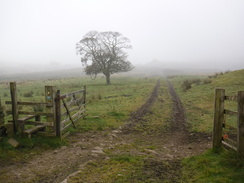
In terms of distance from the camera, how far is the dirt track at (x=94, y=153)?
17.7ft

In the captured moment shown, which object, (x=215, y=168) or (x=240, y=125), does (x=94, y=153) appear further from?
(x=240, y=125)

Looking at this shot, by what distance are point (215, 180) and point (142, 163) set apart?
2070 mm

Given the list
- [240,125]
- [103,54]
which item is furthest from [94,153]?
[103,54]

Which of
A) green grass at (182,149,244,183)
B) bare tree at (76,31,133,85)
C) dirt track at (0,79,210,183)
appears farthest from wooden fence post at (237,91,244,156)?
bare tree at (76,31,133,85)

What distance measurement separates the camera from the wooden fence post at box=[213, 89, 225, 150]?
6188 millimetres

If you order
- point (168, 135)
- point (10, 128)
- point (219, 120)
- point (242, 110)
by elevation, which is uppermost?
point (242, 110)

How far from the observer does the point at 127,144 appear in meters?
8.21

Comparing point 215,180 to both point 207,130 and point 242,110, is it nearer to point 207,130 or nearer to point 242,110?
point 242,110

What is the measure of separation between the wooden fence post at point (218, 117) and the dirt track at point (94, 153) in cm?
114

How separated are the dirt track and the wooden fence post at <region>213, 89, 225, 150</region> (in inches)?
45.0

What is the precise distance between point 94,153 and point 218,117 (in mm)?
4224

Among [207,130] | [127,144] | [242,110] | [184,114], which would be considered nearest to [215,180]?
[242,110]

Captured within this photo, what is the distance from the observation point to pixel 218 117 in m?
6.27

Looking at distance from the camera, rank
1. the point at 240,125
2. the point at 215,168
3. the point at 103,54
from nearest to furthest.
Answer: the point at 215,168 < the point at 240,125 < the point at 103,54
